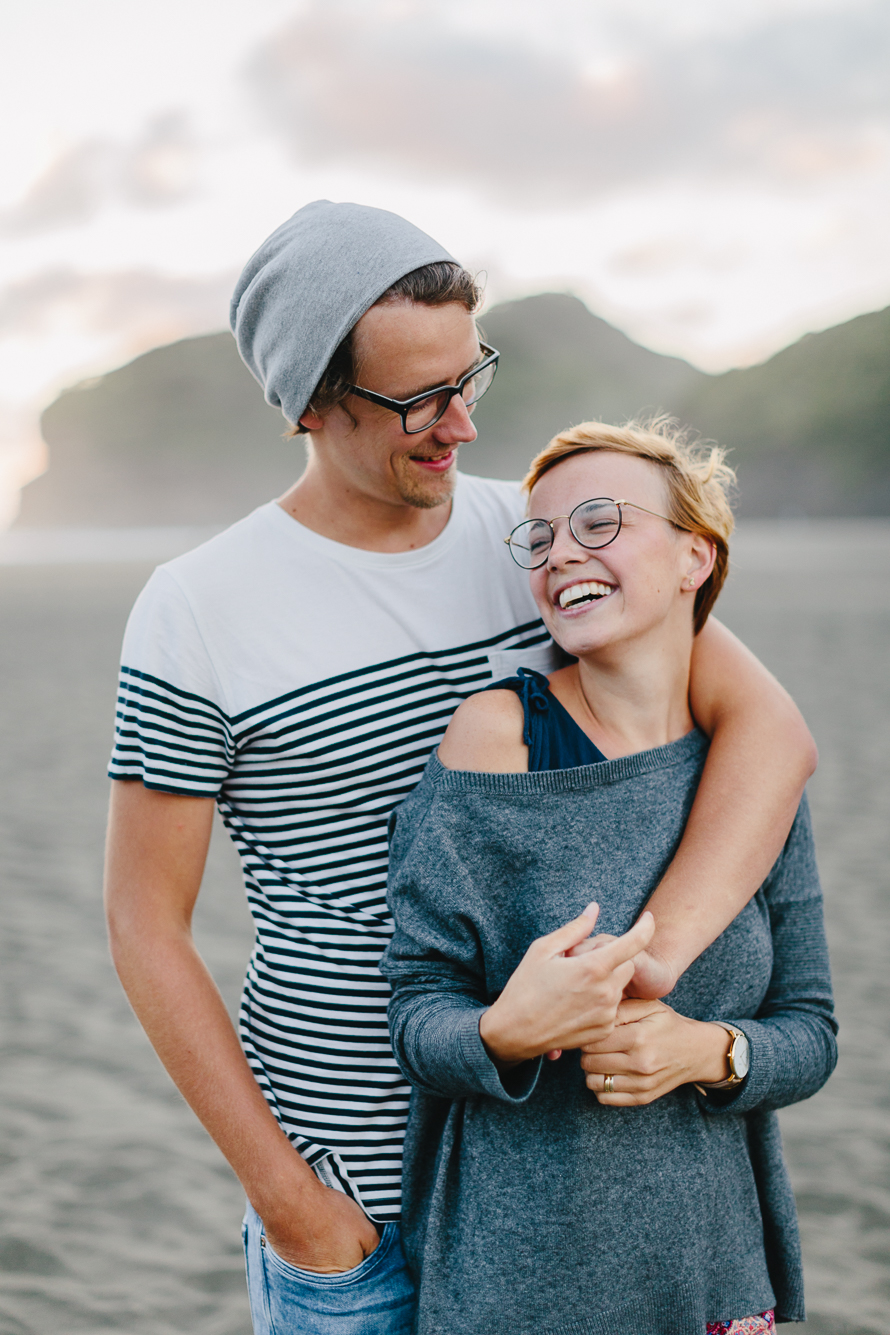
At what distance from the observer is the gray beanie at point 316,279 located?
189 cm

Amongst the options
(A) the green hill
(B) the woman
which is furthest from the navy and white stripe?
(A) the green hill

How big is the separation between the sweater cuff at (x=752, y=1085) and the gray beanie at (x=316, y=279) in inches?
53.7

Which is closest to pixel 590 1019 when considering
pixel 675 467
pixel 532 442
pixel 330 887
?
pixel 330 887

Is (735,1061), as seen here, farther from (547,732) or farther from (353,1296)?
(353,1296)

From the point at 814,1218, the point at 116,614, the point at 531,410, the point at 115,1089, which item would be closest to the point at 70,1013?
the point at 115,1089

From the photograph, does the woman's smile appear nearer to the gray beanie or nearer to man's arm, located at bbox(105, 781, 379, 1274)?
the gray beanie

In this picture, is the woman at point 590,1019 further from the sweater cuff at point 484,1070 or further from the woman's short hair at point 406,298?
the woman's short hair at point 406,298

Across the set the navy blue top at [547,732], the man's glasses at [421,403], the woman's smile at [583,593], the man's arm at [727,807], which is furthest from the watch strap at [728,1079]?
the man's glasses at [421,403]

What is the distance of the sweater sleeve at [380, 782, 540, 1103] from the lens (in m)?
1.59

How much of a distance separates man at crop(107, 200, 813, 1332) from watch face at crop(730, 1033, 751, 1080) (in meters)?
0.33

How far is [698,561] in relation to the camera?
6.49 ft

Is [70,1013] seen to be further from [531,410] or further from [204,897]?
[531,410]

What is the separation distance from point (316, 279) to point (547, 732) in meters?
0.90

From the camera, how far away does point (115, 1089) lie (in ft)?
17.7
